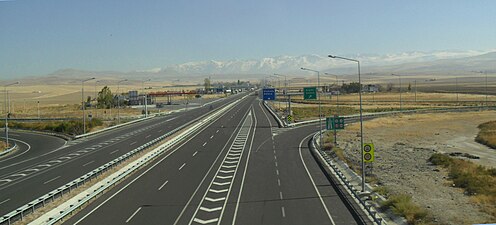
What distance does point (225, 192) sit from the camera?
99.8ft

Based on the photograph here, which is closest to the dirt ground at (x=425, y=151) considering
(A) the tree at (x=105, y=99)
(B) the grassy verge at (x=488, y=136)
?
(B) the grassy verge at (x=488, y=136)

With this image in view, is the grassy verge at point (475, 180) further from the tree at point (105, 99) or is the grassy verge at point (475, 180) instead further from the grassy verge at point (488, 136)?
the tree at point (105, 99)

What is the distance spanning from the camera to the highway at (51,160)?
32175 mm

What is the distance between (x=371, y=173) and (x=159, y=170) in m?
16.9

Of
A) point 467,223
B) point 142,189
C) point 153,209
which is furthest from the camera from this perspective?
point 142,189

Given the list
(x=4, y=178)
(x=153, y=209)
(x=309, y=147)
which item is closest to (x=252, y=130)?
(x=309, y=147)

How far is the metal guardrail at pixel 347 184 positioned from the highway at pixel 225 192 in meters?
0.98

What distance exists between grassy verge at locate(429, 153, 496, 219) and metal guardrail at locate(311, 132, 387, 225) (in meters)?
6.52

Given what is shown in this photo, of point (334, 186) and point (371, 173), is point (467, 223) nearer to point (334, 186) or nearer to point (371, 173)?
point (334, 186)

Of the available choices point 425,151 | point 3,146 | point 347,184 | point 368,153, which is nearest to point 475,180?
point 368,153

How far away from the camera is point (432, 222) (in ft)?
77.6

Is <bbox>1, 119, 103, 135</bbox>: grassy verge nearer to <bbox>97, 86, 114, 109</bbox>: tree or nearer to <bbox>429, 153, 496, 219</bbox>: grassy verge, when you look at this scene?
<bbox>97, 86, 114, 109</bbox>: tree

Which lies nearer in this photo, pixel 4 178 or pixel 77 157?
pixel 4 178

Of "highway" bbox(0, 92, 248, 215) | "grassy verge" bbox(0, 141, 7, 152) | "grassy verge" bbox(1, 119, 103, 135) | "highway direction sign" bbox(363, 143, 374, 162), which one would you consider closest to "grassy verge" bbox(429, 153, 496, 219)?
"highway direction sign" bbox(363, 143, 374, 162)
